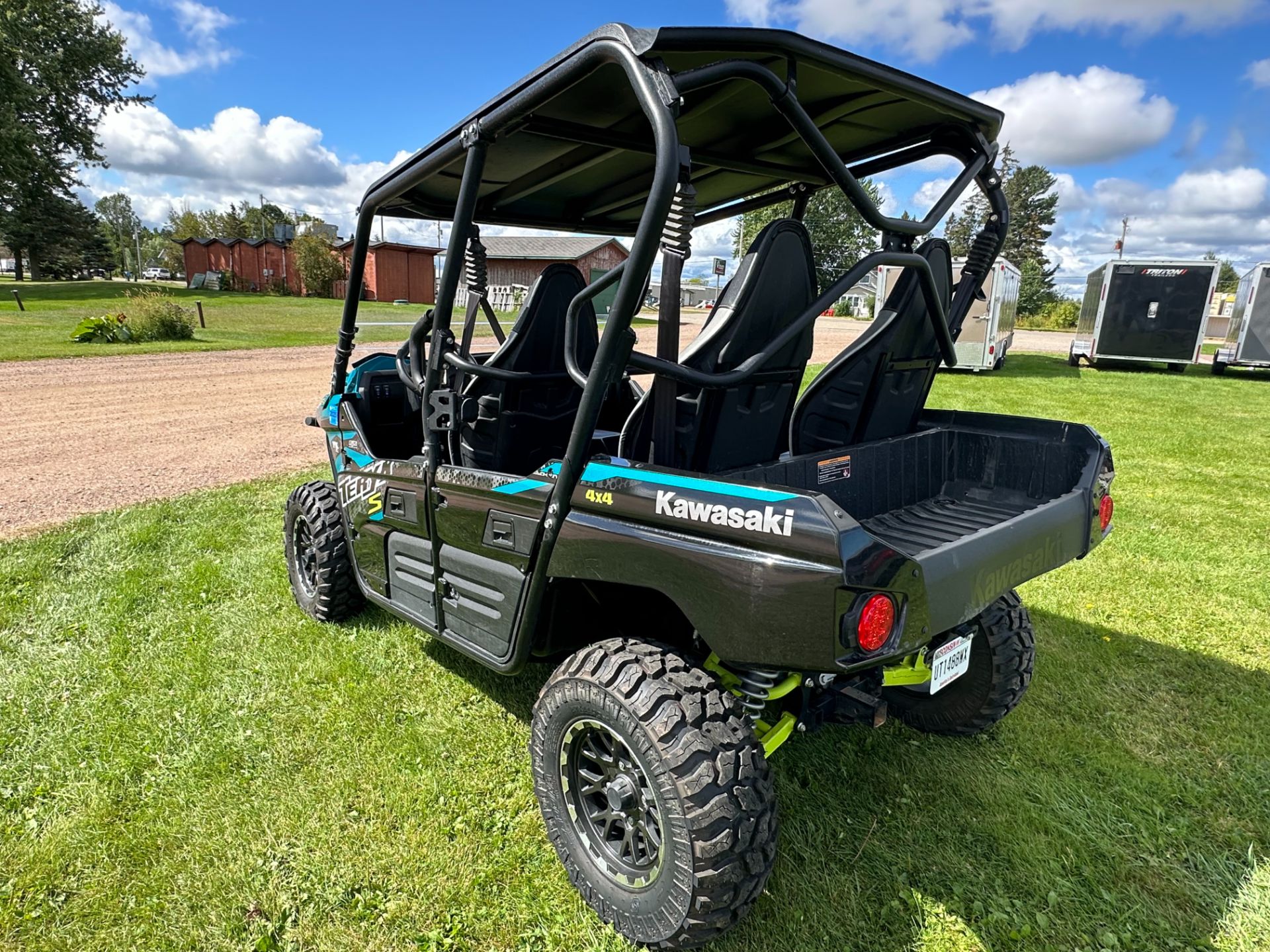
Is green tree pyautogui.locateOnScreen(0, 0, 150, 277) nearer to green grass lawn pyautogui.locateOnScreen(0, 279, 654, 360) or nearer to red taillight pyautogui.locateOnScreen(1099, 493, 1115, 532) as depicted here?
green grass lawn pyautogui.locateOnScreen(0, 279, 654, 360)

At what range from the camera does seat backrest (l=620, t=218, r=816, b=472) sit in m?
2.14

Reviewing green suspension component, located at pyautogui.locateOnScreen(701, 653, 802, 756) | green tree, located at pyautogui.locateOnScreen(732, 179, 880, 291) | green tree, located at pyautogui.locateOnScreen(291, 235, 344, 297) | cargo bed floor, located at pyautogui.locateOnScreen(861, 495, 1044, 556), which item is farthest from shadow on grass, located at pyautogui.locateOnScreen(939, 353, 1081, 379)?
green tree, located at pyautogui.locateOnScreen(291, 235, 344, 297)

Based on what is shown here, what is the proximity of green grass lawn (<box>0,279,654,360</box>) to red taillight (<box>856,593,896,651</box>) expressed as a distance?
17.3ft

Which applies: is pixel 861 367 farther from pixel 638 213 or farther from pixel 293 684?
pixel 293 684

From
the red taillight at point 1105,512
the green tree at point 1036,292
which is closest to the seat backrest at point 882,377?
the red taillight at point 1105,512

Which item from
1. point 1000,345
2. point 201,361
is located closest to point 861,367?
point 201,361

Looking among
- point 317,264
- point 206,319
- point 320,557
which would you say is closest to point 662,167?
point 320,557

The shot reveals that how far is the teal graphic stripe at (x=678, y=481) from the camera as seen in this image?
171 centimetres

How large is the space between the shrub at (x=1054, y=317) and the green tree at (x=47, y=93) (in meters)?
50.2

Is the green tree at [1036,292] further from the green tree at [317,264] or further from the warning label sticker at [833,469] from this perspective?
the warning label sticker at [833,469]

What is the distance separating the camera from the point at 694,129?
8.83ft

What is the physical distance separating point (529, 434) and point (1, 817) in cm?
215

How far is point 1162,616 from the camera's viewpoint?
4.08m

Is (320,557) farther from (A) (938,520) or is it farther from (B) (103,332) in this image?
(B) (103,332)
